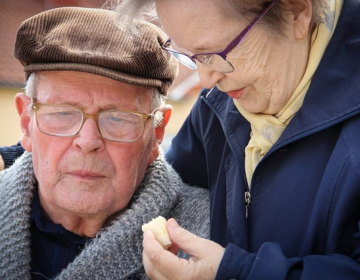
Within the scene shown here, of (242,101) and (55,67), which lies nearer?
(242,101)

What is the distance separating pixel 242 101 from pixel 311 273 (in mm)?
676

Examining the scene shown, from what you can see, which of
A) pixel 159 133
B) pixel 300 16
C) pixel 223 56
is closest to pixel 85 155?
pixel 159 133

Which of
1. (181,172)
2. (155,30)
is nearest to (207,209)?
(181,172)

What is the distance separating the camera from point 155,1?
1.83 meters

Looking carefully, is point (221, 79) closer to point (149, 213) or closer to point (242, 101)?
point (242, 101)

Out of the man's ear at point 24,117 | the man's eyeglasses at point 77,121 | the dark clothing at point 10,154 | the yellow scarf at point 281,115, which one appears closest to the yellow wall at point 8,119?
the dark clothing at point 10,154

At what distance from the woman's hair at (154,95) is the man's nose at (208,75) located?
575 millimetres

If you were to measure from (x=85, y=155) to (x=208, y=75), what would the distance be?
2.25 feet

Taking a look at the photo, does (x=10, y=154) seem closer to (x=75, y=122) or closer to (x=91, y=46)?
(x=75, y=122)

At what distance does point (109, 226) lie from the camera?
2385 millimetres

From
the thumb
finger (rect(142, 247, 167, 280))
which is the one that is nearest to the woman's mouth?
the thumb

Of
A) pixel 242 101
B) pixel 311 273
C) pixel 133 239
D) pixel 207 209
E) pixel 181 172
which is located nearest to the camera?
pixel 311 273

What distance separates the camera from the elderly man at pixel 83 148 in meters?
2.24

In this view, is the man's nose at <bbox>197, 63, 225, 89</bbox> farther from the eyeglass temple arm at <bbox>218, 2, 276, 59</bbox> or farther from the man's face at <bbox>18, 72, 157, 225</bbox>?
the man's face at <bbox>18, 72, 157, 225</bbox>
